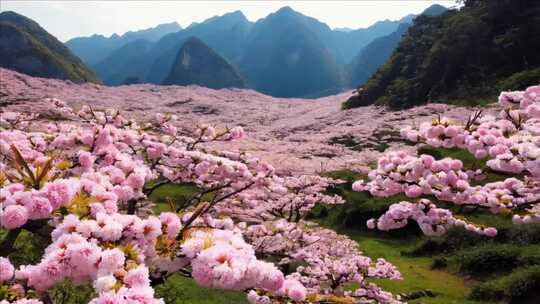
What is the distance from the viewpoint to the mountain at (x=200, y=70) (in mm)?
170000

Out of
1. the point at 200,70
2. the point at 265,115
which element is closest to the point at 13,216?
the point at 265,115

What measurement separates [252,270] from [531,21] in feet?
187

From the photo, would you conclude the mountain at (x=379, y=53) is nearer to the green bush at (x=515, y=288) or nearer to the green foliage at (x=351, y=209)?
the green foliage at (x=351, y=209)

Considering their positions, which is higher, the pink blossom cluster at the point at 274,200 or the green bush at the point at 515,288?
the pink blossom cluster at the point at 274,200

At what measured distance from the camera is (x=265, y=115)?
235ft

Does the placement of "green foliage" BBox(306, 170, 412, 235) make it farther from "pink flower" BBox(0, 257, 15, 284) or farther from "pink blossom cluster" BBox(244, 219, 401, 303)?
"pink flower" BBox(0, 257, 15, 284)

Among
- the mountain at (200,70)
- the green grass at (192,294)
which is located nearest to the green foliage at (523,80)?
the green grass at (192,294)

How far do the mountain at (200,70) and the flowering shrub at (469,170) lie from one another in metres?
162

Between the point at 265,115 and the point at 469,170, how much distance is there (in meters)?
62.3

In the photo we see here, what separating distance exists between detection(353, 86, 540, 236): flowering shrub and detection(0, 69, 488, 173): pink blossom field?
1410 centimetres

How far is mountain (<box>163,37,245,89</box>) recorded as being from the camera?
170m

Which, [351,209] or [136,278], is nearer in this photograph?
[136,278]

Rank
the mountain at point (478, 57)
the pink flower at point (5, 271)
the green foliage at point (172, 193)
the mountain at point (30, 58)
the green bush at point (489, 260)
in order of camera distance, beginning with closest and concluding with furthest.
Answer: the pink flower at point (5, 271) → the green bush at point (489, 260) → the green foliage at point (172, 193) → the mountain at point (478, 57) → the mountain at point (30, 58)

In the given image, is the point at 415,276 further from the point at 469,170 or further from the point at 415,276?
the point at 469,170
